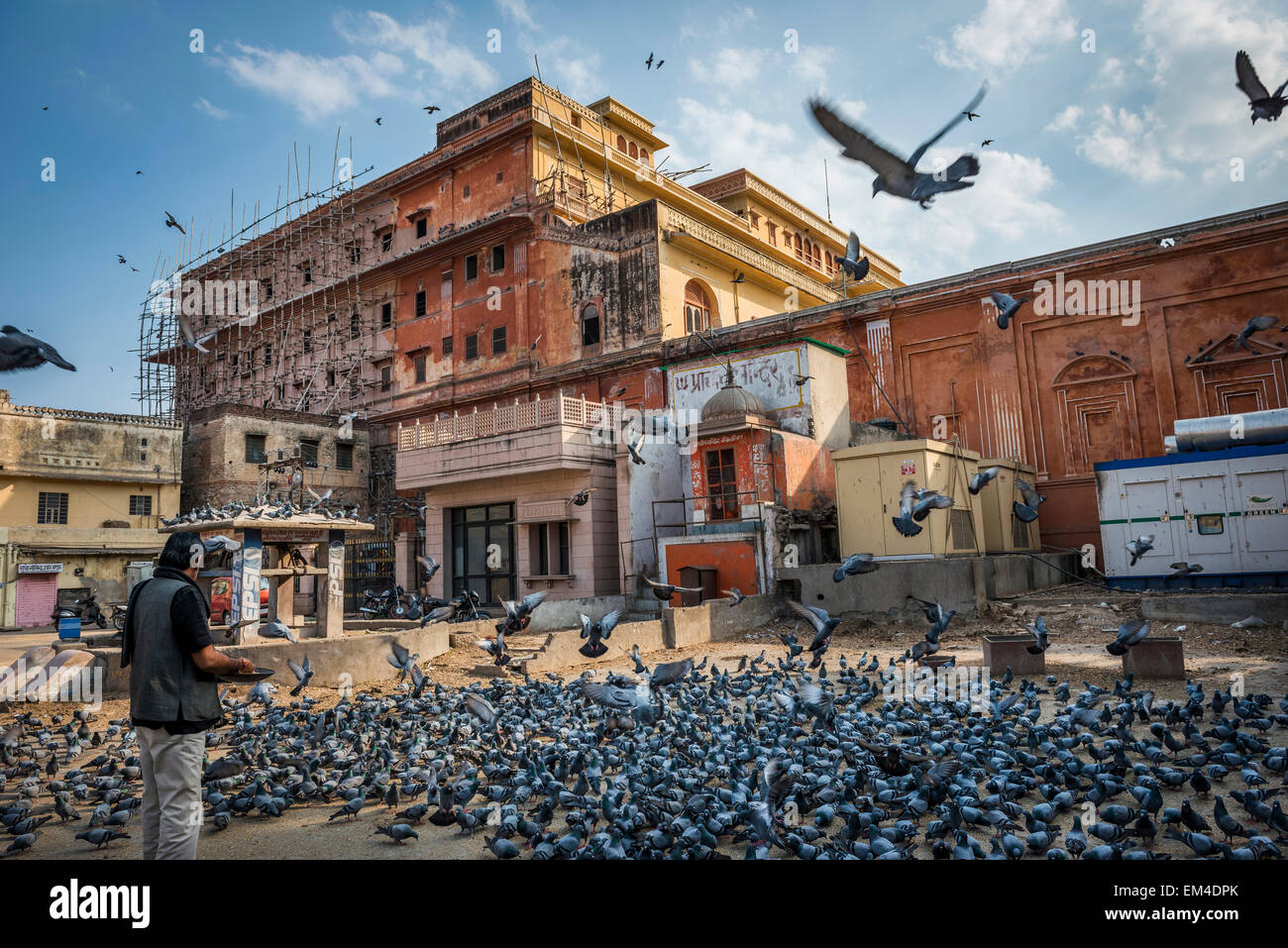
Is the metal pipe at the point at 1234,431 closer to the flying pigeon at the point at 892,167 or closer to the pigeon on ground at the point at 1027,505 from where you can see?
the pigeon on ground at the point at 1027,505

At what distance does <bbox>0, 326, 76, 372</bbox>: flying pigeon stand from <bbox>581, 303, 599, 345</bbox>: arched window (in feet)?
77.3

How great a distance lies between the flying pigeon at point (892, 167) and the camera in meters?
9.01

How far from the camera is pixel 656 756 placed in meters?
6.35

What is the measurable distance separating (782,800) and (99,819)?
4.61 metres

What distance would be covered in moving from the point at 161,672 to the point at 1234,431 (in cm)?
1822

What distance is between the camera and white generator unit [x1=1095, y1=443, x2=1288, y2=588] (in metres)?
14.4

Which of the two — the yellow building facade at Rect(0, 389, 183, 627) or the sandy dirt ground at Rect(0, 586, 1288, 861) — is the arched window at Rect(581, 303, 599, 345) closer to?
the sandy dirt ground at Rect(0, 586, 1288, 861)

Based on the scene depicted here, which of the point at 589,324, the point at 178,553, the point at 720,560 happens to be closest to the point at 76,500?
the point at 589,324

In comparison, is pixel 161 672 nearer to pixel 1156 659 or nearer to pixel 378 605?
pixel 1156 659

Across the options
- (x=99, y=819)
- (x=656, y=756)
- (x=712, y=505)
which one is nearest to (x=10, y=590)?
(x=712, y=505)

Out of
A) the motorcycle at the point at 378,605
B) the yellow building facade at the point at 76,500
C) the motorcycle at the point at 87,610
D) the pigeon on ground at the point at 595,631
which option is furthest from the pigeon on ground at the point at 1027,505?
the yellow building facade at the point at 76,500

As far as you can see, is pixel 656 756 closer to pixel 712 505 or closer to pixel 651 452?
pixel 712 505

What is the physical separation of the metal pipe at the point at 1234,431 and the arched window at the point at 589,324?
19413 millimetres
